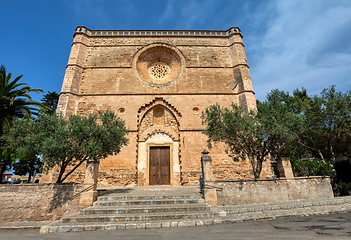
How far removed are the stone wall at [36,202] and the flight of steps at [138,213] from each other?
1027mm

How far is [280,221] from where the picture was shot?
14.7ft

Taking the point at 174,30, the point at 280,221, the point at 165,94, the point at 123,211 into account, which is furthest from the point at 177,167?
the point at 174,30

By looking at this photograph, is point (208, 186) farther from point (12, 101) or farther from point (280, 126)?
point (12, 101)

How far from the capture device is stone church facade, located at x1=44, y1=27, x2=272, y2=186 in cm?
1098

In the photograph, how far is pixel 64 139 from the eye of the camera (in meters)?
6.00

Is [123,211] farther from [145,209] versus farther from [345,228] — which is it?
[345,228]

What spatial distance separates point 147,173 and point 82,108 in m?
6.40

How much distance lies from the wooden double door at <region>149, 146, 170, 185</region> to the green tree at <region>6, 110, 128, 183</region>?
15.1ft

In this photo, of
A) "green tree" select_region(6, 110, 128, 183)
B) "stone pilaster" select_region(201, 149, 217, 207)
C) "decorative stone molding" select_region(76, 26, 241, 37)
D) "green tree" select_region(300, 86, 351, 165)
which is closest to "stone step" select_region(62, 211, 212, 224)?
"stone pilaster" select_region(201, 149, 217, 207)

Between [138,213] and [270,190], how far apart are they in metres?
5.11

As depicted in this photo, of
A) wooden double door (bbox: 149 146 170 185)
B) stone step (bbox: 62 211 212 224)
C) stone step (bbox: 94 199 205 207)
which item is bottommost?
stone step (bbox: 62 211 212 224)

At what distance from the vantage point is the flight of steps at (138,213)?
4316mm

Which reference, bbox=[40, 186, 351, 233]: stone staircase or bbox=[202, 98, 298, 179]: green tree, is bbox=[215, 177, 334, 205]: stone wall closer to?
bbox=[202, 98, 298, 179]: green tree

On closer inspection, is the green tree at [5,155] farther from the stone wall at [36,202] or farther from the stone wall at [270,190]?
the stone wall at [270,190]
